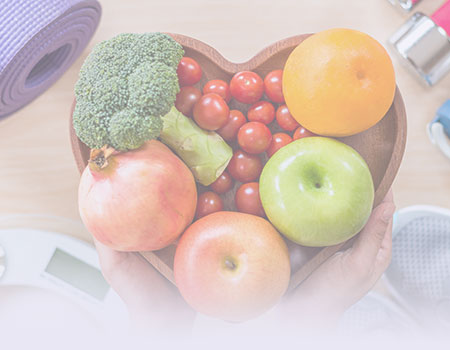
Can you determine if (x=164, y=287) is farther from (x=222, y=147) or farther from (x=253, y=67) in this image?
(x=253, y=67)

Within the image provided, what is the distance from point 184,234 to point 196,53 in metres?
0.32

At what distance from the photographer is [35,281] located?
0.81m

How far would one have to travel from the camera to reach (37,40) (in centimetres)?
64

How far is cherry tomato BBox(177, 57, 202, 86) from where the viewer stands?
0.65 meters

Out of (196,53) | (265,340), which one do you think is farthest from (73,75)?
(265,340)

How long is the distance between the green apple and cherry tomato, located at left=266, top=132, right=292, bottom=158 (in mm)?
60

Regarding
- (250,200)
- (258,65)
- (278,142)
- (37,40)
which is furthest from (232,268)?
(37,40)

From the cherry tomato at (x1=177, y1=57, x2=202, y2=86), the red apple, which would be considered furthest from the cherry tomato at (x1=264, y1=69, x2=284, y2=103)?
the red apple

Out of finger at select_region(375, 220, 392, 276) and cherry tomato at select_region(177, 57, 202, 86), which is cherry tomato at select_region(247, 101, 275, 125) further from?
finger at select_region(375, 220, 392, 276)

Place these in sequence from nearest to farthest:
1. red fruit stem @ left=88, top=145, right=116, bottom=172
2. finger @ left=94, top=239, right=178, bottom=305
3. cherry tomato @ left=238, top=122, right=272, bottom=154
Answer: red fruit stem @ left=88, top=145, right=116, bottom=172 → cherry tomato @ left=238, top=122, right=272, bottom=154 → finger @ left=94, top=239, right=178, bottom=305

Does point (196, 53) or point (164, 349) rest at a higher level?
point (196, 53)

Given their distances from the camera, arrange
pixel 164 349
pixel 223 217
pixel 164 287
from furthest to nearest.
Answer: pixel 164 287 → pixel 164 349 → pixel 223 217

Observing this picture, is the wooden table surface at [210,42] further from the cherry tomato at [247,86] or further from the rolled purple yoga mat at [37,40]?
the cherry tomato at [247,86]

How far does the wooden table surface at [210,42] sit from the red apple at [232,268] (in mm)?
396
